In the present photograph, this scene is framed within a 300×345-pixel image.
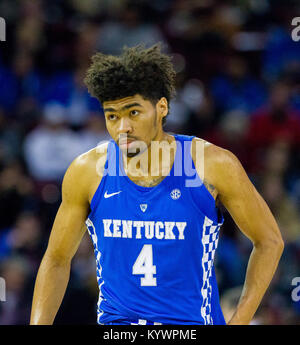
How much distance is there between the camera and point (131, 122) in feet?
12.0

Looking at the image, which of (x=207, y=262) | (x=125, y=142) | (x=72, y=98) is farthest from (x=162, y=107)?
(x=72, y=98)

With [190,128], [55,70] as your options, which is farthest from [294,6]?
[55,70]

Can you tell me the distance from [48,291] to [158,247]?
2.26ft

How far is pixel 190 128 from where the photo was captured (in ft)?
26.2

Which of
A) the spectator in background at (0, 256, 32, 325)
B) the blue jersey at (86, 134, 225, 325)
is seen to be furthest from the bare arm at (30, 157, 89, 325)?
the spectator in background at (0, 256, 32, 325)

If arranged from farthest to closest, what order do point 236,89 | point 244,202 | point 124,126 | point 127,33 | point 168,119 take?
point 127,33 < point 236,89 < point 168,119 < point 244,202 < point 124,126

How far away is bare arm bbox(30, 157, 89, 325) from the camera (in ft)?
12.6

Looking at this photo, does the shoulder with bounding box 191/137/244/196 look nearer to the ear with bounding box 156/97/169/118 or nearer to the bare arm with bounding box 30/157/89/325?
the ear with bounding box 156/97/169/118

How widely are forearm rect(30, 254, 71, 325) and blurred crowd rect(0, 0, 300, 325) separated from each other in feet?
8.47

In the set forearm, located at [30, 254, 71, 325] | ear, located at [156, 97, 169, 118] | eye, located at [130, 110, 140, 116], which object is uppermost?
ear, located at [156, 97, 169, 118]

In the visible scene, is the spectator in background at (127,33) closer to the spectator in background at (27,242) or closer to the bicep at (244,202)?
the spectator in background at (27,242)

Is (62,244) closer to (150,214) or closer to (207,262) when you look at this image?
(150,214)

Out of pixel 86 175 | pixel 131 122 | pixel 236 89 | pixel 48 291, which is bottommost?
pixel 48 291
